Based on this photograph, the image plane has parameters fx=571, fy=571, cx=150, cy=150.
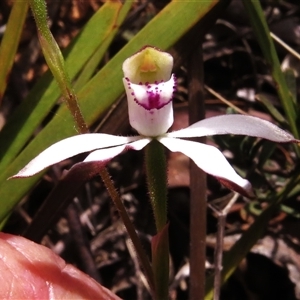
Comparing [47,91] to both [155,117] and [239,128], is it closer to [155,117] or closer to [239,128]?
[155,117]

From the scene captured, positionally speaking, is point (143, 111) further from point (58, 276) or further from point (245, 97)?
point (245, 97)

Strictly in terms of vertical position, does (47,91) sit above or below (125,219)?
above

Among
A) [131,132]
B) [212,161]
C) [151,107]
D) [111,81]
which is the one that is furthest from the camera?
[131,132]

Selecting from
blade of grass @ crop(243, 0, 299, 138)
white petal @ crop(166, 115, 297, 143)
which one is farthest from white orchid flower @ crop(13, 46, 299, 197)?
blade of grass @ crop(243, 0, 299, 138)

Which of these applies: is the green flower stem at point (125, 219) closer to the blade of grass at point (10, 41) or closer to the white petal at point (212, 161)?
the white petal at point (212, 161)

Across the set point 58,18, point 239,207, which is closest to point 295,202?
point 239,207

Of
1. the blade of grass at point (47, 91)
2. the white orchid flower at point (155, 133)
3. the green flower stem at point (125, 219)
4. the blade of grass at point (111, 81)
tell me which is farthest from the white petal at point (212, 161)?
the blade of grass at point (47, 91)

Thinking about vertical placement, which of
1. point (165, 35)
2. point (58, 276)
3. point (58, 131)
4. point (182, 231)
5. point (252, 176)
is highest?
point (165, 35)

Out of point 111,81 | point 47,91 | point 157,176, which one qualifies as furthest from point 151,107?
point 47,91
